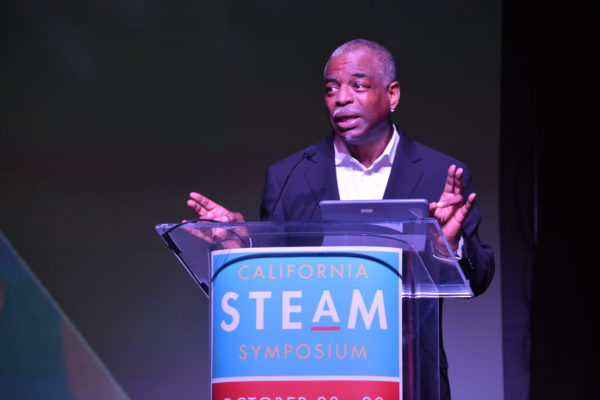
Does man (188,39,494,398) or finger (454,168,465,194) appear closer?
finger (454,168,465,194)

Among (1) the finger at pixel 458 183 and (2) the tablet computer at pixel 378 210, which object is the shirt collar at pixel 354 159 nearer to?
(1) the finger at pixel 458 183

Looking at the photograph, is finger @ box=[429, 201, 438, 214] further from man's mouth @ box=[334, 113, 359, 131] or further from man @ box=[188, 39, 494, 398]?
man's mouth @ box=[334, 113, 359, 131]

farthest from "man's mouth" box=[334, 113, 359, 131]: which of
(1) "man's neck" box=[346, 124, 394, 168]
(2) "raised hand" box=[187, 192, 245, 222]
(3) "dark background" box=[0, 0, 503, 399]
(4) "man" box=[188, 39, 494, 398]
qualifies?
(3) "dark background" box=[0, 0, 503, 399]

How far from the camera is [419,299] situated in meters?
1.77

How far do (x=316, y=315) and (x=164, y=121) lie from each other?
8.35 ft

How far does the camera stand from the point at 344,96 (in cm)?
262

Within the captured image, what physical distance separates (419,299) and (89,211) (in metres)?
2.48

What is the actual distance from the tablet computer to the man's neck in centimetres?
95

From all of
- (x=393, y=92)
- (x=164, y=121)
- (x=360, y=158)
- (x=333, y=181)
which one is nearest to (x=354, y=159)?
(x=360, y=158)

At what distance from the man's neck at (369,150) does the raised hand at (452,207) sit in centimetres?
83

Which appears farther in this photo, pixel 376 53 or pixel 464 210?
pixel 376 53

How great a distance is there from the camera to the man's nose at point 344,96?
2.62 metres

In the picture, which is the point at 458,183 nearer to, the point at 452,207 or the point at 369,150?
the point at 452,207

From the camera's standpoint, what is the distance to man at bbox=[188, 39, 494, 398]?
258 centimetres
